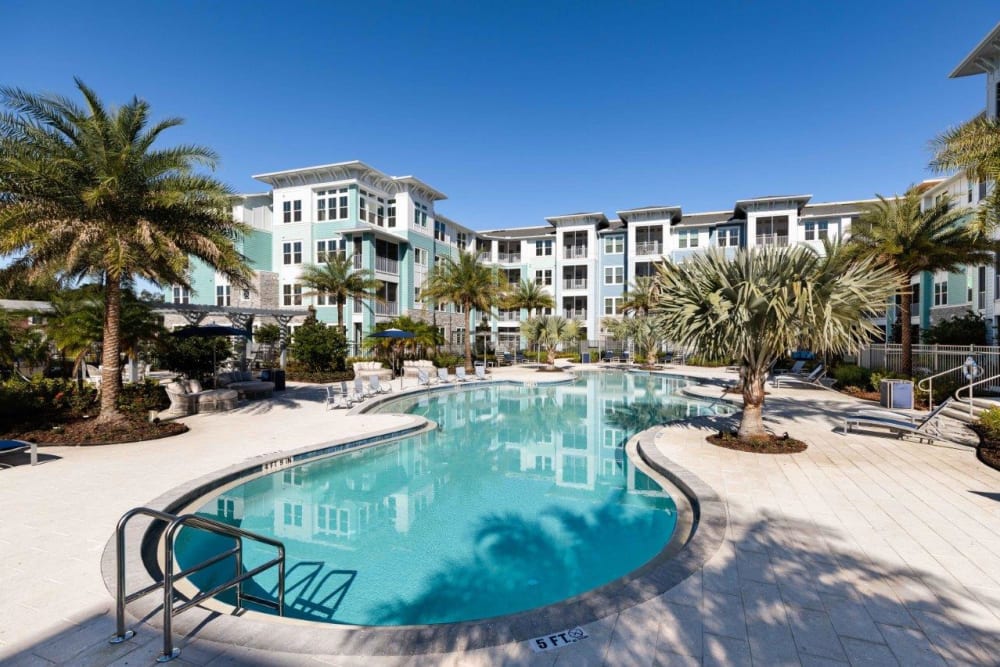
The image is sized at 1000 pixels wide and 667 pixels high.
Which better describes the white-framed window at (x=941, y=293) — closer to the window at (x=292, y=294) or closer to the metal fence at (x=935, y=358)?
the metal fence at (x=935, y=358)

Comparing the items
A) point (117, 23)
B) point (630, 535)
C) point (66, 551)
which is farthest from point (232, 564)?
point (117, 23)

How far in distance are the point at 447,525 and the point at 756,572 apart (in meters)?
3.99

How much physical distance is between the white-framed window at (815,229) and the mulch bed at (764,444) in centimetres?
3489

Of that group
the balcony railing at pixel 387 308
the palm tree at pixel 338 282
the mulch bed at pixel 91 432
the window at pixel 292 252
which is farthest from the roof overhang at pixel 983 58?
the window at pixel 292 252

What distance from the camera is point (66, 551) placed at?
4.90 metres

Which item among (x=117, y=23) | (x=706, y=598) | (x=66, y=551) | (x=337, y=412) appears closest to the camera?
(x=706, y=598)

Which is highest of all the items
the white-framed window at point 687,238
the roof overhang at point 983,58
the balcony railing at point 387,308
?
the roof overhang at point 983,58

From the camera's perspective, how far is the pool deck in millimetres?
3338

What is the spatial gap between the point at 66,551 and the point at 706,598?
6.19 meters

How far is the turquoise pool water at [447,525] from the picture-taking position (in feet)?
16.9

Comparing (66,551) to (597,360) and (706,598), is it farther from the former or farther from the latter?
(597,360)

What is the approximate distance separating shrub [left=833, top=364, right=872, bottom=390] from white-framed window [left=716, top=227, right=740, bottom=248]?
22.5m

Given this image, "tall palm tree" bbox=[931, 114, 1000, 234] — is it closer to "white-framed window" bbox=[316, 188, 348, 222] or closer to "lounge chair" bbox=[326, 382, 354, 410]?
"lounge chair" bbox=[326, 382, 354, 410]

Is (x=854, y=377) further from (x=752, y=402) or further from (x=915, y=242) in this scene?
(x=752, y=402)
